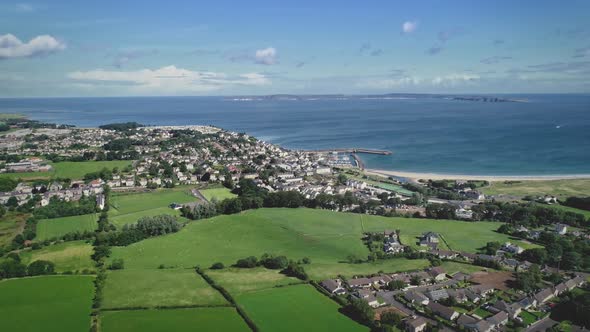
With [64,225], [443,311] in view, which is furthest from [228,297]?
[64,225]

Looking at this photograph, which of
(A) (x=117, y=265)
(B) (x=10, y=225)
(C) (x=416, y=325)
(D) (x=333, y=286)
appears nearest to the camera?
(C) (x=416, y=325)

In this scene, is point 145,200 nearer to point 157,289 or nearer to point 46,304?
point 157,289

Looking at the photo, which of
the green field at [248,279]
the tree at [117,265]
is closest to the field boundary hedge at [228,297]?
the green field at [248,279]

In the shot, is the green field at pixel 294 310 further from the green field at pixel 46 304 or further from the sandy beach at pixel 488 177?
the sandy beach at pixel 488 177

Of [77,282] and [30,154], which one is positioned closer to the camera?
[77,282]

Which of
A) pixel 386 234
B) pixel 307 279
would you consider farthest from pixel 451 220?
pixel 307 279

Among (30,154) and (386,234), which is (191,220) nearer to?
(386,234)
